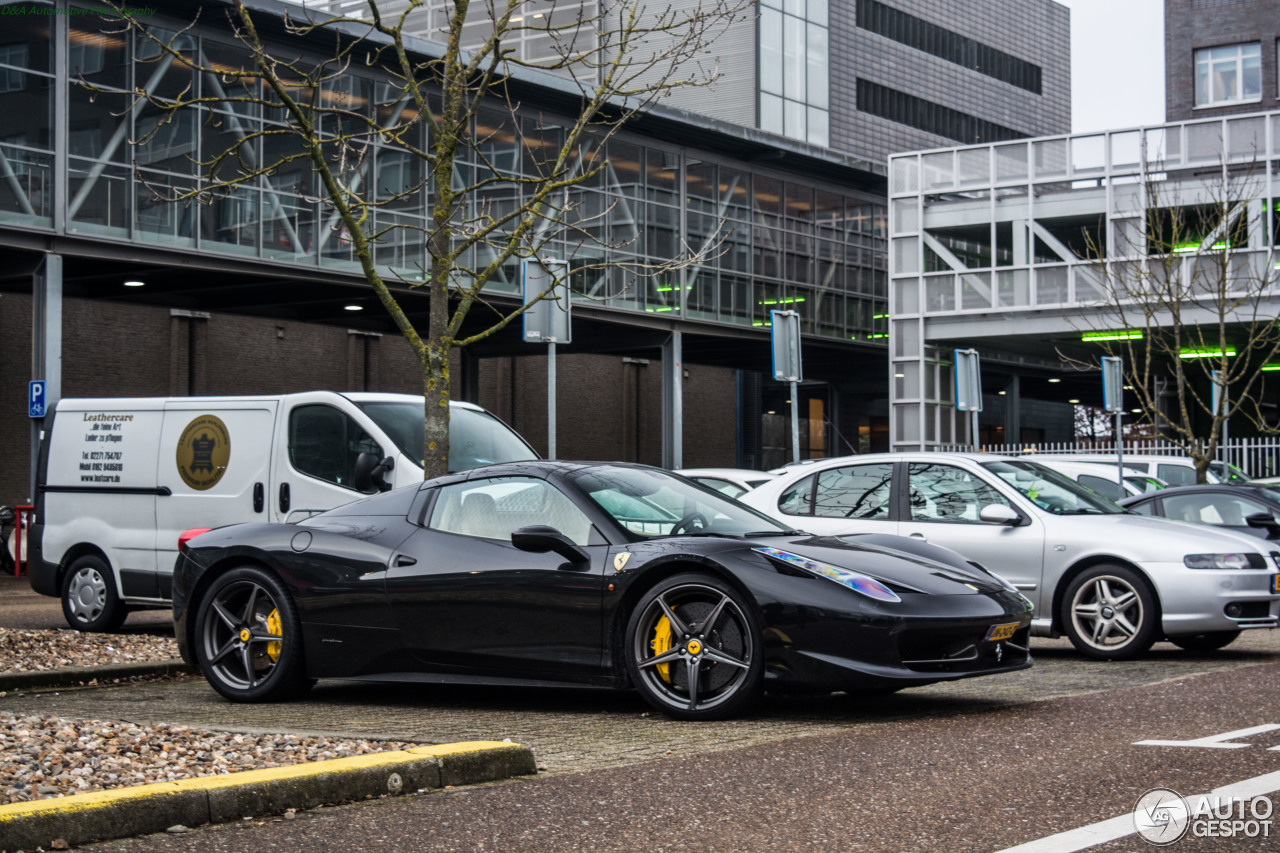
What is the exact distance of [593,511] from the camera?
753 cm

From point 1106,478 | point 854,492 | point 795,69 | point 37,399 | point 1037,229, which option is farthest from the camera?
point 795,69

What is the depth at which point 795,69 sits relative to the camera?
4866 centimetres

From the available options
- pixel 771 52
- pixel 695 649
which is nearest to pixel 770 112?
pixel 771 52

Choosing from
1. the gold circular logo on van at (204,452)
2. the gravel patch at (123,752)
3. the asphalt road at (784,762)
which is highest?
the gold circular logo on van at (204,452)

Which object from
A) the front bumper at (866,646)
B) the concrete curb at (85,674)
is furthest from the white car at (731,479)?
Answer: the front bumper at (866,646)

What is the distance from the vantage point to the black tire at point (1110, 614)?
9.94m

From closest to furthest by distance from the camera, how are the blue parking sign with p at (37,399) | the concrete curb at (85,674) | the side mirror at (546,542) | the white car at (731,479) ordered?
the side mirror at (546,542)
the concrete curb at (85,674)
the white car at (731,479)
the blue parking sign with p at (37,399)

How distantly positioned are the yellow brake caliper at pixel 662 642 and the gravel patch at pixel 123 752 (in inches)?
61.8

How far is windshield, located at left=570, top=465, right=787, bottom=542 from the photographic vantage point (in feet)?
24.7

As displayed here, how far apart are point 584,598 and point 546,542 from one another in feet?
1.08

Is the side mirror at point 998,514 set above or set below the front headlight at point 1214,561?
above

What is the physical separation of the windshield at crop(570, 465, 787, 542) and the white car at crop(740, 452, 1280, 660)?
84.7 inches

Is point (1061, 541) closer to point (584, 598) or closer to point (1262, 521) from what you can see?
point (1262, 521)

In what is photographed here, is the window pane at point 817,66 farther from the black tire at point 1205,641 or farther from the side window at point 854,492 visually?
the black tire at point 1205,641
